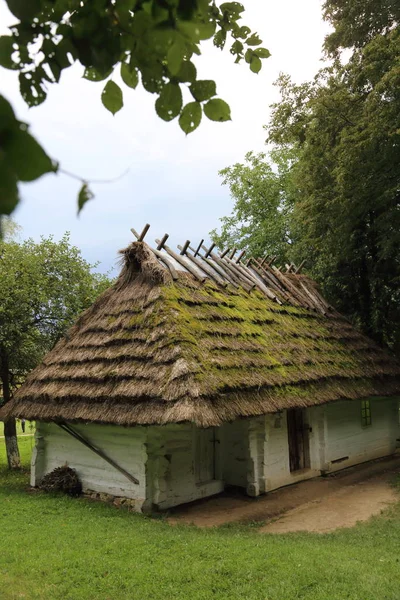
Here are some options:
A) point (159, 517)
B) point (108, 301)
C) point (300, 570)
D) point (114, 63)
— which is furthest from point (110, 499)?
point (114, 63)

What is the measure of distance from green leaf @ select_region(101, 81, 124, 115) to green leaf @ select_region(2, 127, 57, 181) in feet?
2.49

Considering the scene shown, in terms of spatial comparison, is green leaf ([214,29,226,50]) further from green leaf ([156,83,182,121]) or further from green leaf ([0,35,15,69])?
green leaf ([0,35,15,69])

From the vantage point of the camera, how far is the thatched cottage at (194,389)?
8.70m

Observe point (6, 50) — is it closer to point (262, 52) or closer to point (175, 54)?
point (175, 54)

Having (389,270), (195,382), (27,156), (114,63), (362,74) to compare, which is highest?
(362,74)

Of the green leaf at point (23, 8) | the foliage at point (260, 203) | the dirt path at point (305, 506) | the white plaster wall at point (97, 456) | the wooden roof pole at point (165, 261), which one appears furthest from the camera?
the foliage at point (260, 203)

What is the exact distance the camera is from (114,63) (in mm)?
1579

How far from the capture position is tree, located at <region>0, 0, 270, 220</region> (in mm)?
1057

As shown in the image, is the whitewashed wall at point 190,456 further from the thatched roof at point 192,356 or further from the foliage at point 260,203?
the foliage at point 260,203

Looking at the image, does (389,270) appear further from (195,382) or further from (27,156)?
(27,156)

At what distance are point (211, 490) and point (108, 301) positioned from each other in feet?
16.0

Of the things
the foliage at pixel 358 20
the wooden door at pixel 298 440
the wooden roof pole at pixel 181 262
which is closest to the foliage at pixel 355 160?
the foliage at pixel 358 20

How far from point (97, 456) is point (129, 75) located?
952 centimetres

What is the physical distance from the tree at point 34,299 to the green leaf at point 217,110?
1249 cm
